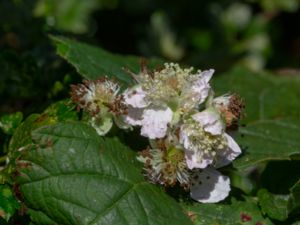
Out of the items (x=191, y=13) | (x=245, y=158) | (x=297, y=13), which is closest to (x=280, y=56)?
(x=297, y=13)

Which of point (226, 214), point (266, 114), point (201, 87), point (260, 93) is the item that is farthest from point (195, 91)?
point (260, 93)

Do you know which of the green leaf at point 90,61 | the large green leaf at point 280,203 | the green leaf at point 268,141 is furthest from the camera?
the green leaf at point 90,61

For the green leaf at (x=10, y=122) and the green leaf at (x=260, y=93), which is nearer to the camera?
the green leaf at (x=10, y=122)

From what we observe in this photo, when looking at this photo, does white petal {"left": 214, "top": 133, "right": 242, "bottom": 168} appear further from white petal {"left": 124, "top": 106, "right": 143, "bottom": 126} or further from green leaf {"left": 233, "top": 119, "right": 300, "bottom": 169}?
white petal {"left": 124, "top": 106, "right": 143, "bottom": 126}

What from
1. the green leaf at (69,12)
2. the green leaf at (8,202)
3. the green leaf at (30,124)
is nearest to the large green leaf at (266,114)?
the green leaf at (30,124)

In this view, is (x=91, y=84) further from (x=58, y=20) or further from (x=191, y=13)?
(x=191, y=13)

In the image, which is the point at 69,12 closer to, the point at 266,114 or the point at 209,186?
the point at 266,114

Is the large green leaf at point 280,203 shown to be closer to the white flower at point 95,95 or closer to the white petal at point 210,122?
the white petal at point 210,122
